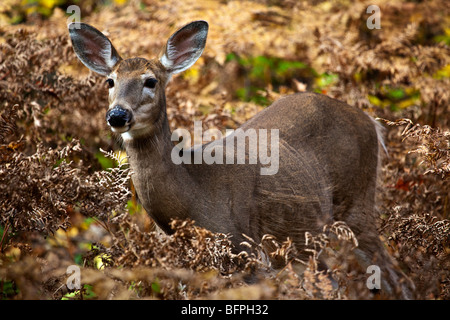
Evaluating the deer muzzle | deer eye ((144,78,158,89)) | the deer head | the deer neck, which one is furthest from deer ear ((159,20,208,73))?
the deer muzzle

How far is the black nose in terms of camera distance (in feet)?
13.0

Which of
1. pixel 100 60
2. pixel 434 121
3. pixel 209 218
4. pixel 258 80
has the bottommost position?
pixel 258 80

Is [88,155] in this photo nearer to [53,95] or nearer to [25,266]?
[53,95]

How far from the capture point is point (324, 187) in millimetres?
4949

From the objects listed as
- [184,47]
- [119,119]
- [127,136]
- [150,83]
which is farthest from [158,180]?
[184,47]

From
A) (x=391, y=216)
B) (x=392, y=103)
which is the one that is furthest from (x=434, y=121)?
(x=391, y=216)

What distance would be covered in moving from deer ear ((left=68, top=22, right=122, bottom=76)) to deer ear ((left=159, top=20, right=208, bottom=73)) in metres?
0.44

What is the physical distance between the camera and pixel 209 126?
20.9ft

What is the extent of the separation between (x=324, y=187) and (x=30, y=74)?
3.31 meters

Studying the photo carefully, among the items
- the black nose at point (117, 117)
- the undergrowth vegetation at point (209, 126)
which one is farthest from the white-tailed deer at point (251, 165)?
the undergrowth vegetation at point (209, 126)

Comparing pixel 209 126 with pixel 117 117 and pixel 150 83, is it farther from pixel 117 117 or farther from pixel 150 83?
pixel 117 117

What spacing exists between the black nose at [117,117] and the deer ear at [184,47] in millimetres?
881

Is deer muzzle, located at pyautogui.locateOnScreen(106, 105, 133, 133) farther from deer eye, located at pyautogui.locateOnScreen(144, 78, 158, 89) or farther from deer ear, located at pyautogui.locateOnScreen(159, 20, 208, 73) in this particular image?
deer ear, located at pyautogui.locateOnScreen(159, 20, 208, 73)

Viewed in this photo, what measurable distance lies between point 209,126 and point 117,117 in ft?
8.13
